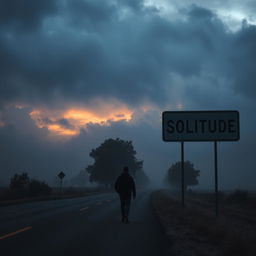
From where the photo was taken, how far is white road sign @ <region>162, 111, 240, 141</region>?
42.7ft

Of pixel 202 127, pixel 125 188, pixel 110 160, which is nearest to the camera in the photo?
pixel 202 127

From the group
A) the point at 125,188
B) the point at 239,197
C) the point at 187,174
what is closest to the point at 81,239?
the point at 125,188

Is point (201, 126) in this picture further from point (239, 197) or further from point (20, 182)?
point (20, 182)

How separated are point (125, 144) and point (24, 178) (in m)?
57.9

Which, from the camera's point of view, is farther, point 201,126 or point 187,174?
point 187,174

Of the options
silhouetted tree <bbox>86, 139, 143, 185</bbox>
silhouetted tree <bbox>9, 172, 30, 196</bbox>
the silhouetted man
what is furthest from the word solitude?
silhouetted tree <bbox>86, 139, 143, 185</bbox>

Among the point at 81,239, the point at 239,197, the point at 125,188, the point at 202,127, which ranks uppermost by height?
the point at 202,127

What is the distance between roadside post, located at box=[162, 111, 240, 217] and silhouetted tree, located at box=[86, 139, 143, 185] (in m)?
84.4

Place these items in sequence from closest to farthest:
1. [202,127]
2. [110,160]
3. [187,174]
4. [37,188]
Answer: [202,127] < [37,188] < [110,160] < [187,174]

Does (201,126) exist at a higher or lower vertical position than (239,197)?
higher

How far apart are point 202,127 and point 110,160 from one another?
85.1 metres

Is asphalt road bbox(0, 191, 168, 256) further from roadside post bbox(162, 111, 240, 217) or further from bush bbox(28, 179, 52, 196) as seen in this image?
bush bbox(28, 179, 52, 196)

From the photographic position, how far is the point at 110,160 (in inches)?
3853

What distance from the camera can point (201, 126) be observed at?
13.4m
